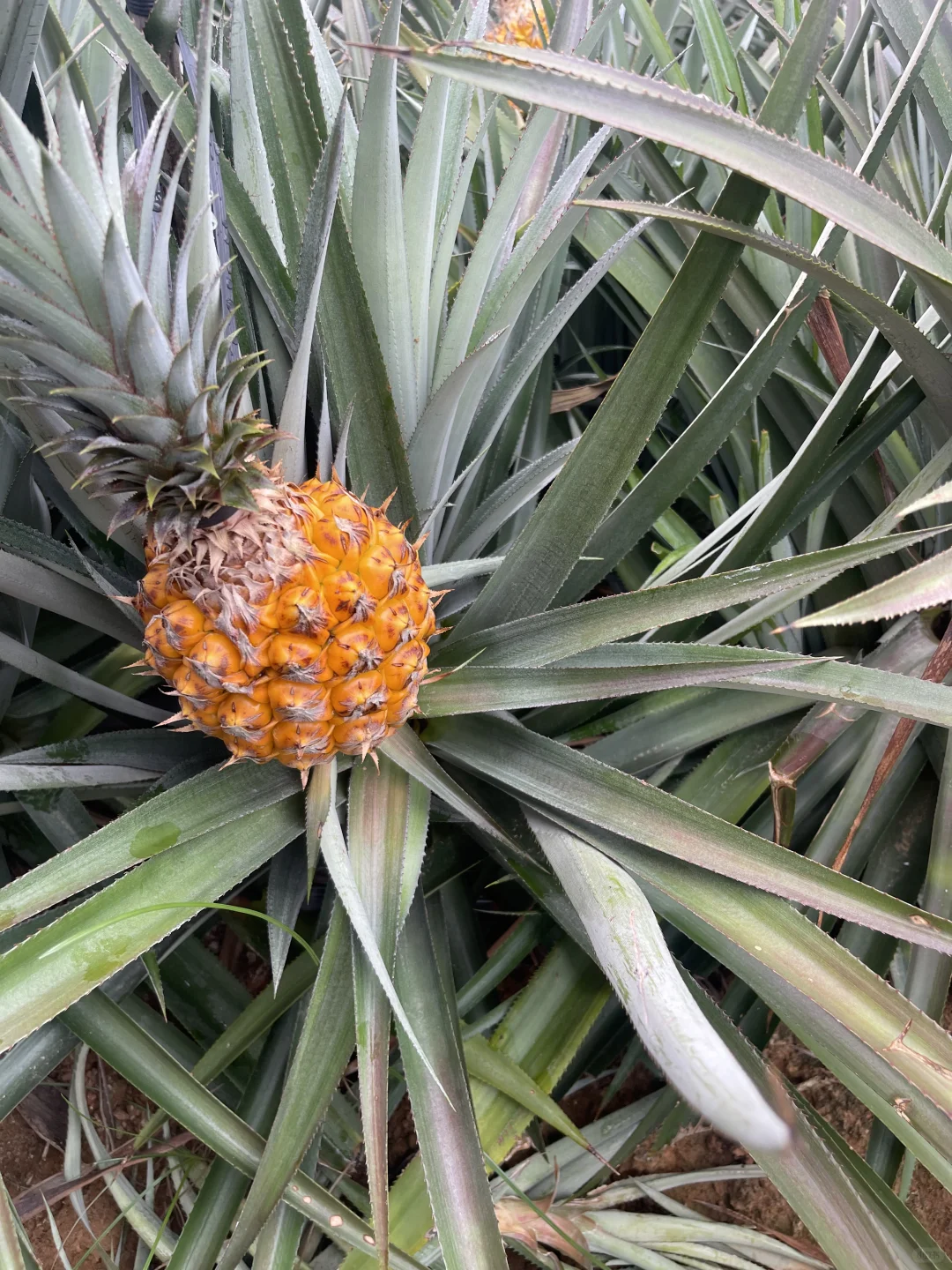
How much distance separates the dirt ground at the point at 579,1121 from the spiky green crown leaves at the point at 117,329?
885mm

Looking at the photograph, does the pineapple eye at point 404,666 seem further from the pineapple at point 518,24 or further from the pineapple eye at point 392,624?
the pineapple at point 518,24

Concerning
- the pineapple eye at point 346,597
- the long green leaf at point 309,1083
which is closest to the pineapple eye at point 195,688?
the pineapple eye at point 346,597

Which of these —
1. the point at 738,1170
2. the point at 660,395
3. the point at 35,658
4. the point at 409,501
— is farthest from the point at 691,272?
the point at 738,1170

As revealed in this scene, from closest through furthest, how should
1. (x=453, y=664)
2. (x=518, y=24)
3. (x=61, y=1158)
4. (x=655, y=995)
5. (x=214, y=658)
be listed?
(x=655, y=995) → (x=214, y=658) → (x=453, y=664) → (x=61, y=1158) → (x=518, y=24)

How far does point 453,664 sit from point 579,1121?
71 cm

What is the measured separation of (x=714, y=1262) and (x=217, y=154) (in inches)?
53.0

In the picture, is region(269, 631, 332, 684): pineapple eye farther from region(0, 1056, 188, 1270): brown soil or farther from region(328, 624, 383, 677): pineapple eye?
region(0, 1056, 188, 1270): brown soil

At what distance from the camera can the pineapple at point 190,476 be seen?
0.53m

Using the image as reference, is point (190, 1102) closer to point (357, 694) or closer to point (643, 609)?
point (357, 694)

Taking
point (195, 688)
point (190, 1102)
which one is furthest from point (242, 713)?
point (190, 1102)

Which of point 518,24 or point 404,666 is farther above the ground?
point 518,24

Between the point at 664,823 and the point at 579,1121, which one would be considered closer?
the point at 664,823

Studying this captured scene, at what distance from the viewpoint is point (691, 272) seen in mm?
688

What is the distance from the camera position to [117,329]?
0.55 metres
